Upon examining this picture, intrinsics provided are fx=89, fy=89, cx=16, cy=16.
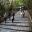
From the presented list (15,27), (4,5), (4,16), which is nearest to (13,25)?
(15,27)

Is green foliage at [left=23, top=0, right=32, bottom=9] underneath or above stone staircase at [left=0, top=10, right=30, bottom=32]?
above

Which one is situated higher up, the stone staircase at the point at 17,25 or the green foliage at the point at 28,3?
the green foliage at the point at 28,3

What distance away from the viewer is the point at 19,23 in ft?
3.51

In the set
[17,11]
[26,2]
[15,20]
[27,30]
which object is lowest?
[27,30]

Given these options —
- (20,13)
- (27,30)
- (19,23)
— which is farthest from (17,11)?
(27,30)

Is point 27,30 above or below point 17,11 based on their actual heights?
below

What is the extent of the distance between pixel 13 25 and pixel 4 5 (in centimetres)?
27

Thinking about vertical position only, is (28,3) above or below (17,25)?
above

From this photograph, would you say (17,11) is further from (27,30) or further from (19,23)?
(27,30)

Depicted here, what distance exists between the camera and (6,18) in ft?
3.52

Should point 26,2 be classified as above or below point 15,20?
above

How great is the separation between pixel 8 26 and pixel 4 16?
0.13m

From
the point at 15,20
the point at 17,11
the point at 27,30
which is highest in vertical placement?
the point at 17,11

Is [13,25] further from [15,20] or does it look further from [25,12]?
[25,12]
